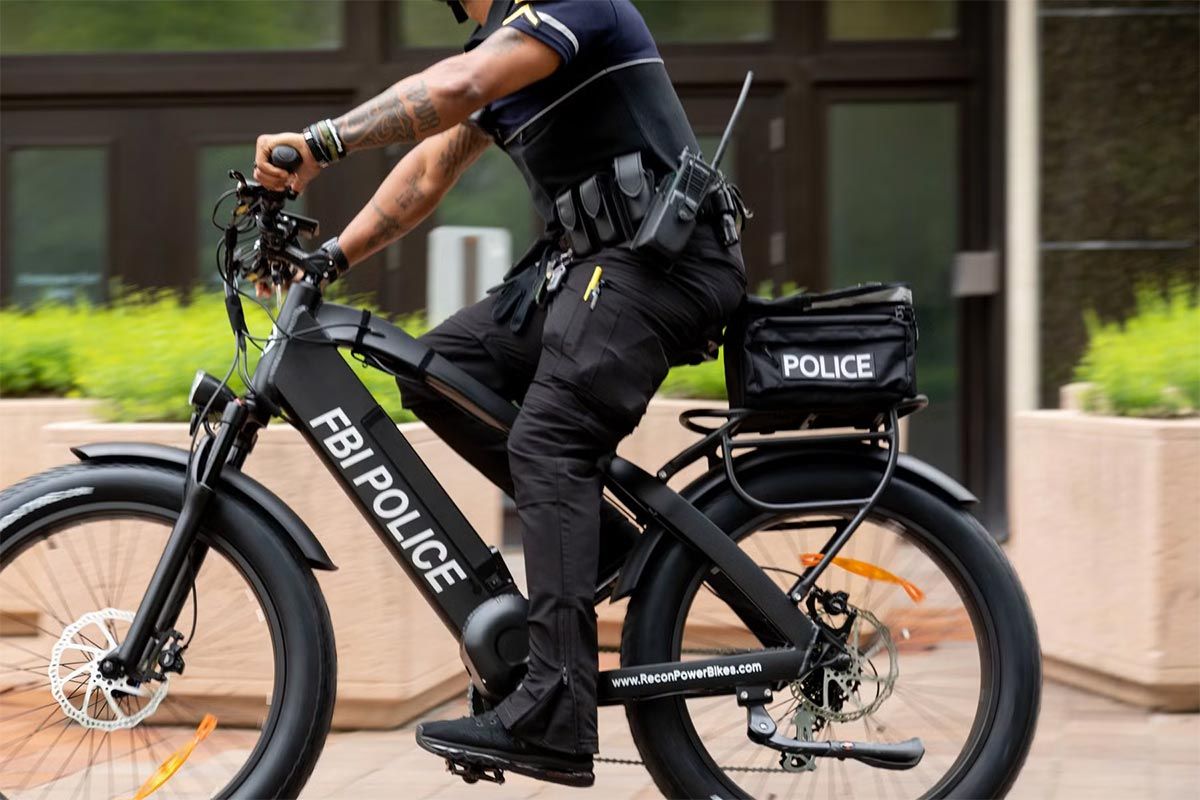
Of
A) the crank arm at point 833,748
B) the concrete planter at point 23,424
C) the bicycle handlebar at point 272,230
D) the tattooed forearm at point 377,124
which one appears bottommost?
the crank arm at point 833,748

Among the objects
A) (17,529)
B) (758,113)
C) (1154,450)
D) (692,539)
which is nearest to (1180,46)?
(758,113)

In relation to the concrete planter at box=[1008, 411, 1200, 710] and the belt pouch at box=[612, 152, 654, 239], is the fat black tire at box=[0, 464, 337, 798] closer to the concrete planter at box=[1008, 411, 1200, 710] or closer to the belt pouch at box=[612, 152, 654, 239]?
the belt pouch at box=[612, 152, 654, 239]

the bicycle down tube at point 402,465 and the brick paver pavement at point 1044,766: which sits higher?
the bicycle down tube at point 402,465

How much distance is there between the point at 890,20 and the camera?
891 cm

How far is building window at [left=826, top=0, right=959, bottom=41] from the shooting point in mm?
8891

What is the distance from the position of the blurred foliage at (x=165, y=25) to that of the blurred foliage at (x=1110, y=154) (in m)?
3.71

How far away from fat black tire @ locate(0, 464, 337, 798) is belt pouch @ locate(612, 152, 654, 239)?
101cm

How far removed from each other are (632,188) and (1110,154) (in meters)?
5.62

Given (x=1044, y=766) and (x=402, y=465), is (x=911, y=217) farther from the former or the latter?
(x=402, y=465)

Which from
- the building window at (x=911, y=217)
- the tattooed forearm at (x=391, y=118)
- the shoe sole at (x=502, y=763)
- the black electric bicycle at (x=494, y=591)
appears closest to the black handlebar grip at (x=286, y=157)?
the tattooed forearm at (x=391, y=118)

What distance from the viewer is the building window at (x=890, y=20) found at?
29.2ft

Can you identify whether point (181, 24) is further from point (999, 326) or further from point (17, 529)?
point (17, 529)

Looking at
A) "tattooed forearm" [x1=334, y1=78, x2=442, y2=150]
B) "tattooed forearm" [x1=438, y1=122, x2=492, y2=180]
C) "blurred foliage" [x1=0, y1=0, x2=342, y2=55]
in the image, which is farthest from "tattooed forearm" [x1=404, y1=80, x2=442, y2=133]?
"blurred foliage" [x1=0, y1=0, x2=342, y2=55]

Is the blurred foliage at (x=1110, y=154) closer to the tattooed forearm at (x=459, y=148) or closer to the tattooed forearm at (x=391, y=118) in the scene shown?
the tattooed forearm at (x=459, y=148)
